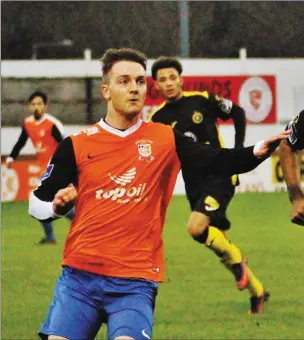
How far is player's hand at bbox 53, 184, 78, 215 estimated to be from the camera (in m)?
5.04

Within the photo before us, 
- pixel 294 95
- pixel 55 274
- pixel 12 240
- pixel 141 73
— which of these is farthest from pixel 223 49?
pixel 141 73

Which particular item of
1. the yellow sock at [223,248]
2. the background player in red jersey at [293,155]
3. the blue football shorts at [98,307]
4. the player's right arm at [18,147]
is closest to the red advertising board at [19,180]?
the player's right arm at [18,147]

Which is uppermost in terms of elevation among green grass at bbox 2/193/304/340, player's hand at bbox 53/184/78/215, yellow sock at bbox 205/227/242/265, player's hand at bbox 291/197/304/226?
player's hand at bbox 53/184/78/215

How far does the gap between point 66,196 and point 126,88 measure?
82cm

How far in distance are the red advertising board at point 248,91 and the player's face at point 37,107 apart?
10.5 m

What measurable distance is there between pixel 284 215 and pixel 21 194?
7.44 meters

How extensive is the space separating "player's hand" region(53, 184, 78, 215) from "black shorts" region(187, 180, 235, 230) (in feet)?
14.6

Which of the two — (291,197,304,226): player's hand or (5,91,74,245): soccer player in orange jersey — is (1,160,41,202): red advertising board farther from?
(291,197,304,226): player's hand

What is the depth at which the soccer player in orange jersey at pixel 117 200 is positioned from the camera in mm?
5230

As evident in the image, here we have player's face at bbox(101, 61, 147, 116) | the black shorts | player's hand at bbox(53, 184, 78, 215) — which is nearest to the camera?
player's hand at bbox(53, 184, 78, 215)

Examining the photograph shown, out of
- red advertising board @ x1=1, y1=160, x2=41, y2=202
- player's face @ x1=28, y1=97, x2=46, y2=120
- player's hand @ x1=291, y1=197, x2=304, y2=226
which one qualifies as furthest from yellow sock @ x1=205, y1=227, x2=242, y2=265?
red advertising board @ x1=1, y1=160, x2=41, y2=202

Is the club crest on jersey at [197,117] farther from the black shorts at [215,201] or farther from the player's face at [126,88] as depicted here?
the player's face at [126,88]

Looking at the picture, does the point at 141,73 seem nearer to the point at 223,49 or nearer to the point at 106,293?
the point at 106,293

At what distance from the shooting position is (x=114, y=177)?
5.49 meters
